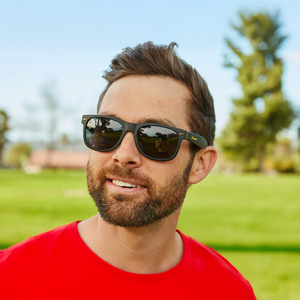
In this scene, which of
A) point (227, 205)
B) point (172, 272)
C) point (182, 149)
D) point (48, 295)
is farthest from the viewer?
point (227, 205)

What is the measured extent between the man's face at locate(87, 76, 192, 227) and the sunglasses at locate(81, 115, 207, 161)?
31 millimetres

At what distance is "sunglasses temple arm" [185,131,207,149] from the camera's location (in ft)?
6.42

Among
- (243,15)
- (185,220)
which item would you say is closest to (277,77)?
(243,15)

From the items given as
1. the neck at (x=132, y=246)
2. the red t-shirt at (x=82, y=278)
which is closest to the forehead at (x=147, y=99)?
the neck at (x=132, y=246)

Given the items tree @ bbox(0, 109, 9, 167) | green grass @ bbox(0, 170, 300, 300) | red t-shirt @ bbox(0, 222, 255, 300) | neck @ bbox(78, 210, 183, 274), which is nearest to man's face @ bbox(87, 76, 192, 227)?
neck @ bbox(78, 210, 183, 274)

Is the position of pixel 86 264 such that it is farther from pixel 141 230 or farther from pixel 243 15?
pixel 243 15

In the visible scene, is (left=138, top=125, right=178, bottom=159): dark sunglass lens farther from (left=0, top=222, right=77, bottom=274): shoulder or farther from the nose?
(left=0, top=222, right=77, bottom=274): shoulder

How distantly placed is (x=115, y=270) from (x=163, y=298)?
0.92ft

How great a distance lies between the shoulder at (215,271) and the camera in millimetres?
1895

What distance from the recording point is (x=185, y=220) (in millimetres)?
Answer: 11195

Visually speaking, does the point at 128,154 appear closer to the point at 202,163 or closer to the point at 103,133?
→ the point at 103,133

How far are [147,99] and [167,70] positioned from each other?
0.24 meters

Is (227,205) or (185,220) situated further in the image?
(227,205)

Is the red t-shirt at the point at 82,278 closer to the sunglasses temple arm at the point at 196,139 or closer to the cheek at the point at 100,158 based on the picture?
the cheek at the point at 100,158
